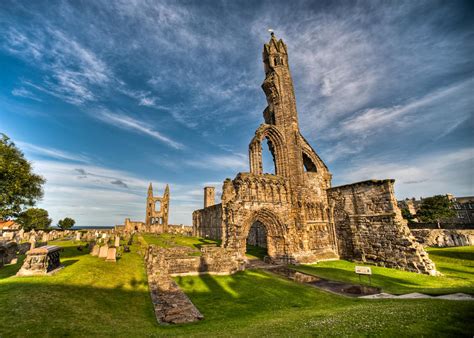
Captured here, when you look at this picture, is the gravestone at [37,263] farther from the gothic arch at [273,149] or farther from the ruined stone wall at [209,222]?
the ruined stone wall at [209,222]

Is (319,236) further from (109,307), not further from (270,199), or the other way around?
(109,307)

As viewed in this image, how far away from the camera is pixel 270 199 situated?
875 inches

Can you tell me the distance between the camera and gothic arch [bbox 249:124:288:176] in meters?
24.3

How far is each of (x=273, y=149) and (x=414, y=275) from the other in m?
17.0

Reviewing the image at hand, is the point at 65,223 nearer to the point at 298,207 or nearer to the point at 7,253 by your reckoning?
the point at 7,253

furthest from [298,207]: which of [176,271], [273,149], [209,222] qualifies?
[209,222]

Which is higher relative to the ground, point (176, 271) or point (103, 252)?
point (103, 252)

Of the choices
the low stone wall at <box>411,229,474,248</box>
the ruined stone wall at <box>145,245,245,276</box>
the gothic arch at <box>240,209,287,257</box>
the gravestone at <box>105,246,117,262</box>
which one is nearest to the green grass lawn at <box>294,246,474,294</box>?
the gothic arch at <box>240,209,287,257</box>

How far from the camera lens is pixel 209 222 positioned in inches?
1788

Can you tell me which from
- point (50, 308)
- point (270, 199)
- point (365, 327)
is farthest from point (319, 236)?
point (50, 308)

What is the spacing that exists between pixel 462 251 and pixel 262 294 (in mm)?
25740

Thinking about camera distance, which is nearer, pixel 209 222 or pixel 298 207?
pixel 298 207

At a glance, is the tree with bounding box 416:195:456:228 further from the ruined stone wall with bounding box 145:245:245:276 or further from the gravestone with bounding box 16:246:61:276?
the gravestone with bounding box 16:246:61:276

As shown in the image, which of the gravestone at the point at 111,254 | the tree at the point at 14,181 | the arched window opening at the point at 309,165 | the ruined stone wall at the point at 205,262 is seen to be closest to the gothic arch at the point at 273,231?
the ruined stone wall at the point at 205,262
